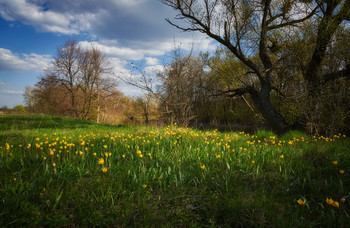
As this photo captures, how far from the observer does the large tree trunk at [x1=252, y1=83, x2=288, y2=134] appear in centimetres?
862

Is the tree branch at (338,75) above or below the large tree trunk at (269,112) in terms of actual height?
above

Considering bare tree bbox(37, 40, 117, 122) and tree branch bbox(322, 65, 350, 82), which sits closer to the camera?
tree branch bbox(322, 65, 350, 82)

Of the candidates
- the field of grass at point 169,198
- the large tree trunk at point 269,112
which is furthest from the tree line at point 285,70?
the field of grass at point 169,198

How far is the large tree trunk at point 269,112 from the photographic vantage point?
862 cm

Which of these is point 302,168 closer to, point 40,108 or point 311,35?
point 311,35

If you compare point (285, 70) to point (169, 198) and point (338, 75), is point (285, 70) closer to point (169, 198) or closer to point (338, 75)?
point (338, 75)

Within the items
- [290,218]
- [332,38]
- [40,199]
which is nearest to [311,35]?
[332,38]

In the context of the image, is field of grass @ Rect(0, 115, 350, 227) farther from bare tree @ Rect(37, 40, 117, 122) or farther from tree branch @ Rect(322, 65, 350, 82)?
bare tree @ Rect(37, 40, 117, 122)

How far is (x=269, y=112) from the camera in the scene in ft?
29.1

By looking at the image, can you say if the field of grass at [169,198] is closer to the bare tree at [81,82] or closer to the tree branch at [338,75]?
the tree branch at [338,75]

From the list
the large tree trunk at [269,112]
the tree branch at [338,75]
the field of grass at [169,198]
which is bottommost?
the field of grass at [169,198]

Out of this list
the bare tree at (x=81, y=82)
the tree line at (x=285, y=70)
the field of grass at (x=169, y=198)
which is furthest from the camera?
the bare tree at (x=81, y=82)

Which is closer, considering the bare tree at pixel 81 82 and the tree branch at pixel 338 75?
the tree branch at pixel 338 75

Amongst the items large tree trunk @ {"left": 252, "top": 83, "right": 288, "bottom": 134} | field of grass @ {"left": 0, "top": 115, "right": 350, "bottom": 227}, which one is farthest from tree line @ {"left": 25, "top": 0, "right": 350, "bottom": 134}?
field of grass @ {"left": 0, "top": 115, "right": 350, "bottom": 227}
